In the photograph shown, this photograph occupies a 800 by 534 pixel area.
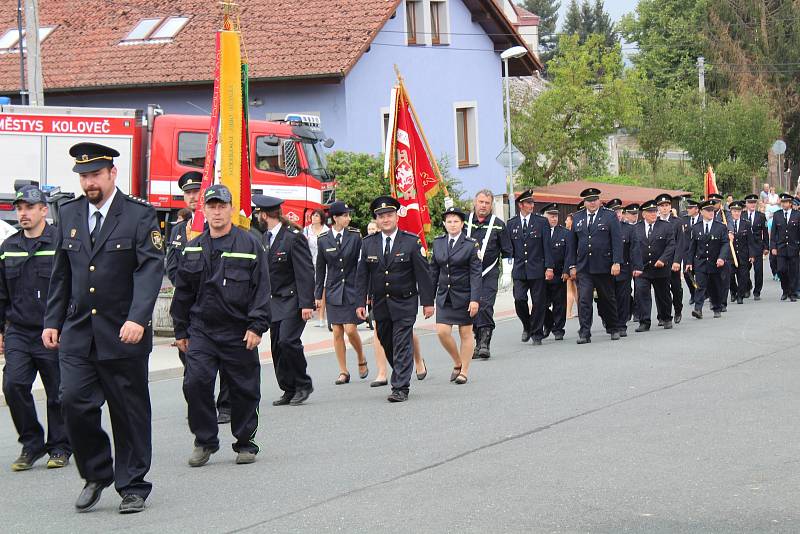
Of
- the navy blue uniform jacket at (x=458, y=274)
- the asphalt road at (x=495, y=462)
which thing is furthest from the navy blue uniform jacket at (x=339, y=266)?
the asphalt road at (x=495, y=462)

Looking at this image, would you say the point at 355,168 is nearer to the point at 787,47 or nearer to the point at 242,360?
the point at 242,360

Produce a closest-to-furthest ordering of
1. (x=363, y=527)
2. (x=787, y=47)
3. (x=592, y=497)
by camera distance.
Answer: (x=363, y=527) → (x=592, y=497) → (x=787, y=47)

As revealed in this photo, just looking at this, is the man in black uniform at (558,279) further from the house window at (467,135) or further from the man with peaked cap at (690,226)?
the house window at (467,135)

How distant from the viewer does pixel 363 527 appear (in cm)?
680

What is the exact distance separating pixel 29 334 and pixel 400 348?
359cm

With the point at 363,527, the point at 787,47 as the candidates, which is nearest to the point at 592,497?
the point at 363,527

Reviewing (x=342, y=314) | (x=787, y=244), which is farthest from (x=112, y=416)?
(x=787, y=244)

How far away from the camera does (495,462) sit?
8.48m

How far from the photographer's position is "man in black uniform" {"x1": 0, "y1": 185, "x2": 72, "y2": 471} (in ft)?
29.3

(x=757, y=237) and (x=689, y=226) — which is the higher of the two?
(x=689, y=226)

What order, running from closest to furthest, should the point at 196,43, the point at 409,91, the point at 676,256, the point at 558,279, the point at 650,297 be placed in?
the point at 558,279, the point at 650,297, the point at 676,256, the point at 196,43, the point at 409,91

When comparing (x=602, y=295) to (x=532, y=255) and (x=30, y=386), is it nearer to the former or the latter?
(x=532, y=255)

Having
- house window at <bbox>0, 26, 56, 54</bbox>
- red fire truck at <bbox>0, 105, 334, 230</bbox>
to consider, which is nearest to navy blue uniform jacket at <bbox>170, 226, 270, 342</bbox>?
red fire truck at <bbox>0, 105, 334, 230</bbox>

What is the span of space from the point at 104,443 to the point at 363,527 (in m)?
1.72
